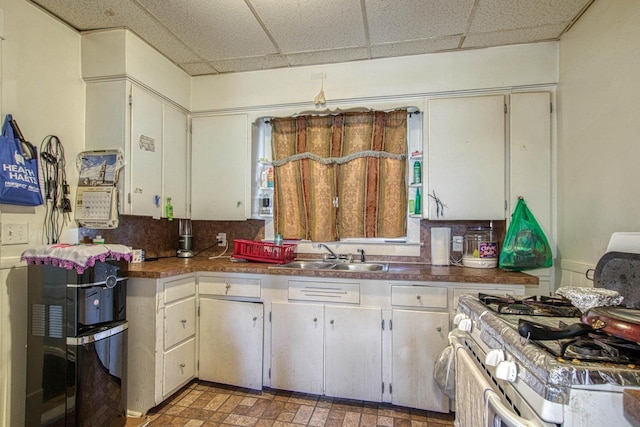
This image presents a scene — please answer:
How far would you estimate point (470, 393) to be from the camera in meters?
1.22

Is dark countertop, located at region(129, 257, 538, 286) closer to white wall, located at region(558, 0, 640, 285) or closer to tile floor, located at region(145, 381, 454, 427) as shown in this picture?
white wall, located at region(558, 0, 640, 285)

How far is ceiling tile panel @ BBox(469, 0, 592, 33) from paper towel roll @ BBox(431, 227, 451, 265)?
Answer: 1472mm

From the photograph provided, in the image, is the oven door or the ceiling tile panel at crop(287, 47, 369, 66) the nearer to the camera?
the oven door

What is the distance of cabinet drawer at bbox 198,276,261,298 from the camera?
238cm

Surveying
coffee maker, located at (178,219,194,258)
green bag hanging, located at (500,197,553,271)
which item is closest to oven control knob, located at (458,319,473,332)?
green bag hanging, located at (500,197,553,271)

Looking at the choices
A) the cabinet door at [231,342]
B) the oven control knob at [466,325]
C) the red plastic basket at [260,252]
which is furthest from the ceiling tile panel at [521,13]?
the cabinet door at [231,342]

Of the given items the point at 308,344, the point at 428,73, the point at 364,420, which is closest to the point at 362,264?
the point at 308,344

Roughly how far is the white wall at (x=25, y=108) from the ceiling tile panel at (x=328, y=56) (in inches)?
62.3

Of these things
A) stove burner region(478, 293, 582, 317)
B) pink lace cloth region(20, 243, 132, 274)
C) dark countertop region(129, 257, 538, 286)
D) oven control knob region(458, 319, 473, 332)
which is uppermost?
pink lace cloth region(20, 243, 132, 274)

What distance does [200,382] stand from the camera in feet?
8.22

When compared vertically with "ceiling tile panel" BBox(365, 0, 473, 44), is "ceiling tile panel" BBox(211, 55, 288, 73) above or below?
below

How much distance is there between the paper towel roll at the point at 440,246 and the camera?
8.61 feet

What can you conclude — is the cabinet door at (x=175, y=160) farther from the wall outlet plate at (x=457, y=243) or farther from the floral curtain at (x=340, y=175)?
the wall outlet plate at (x=457, y=243)

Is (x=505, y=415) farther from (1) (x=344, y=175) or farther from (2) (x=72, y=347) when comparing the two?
(1) (x=344, y=175)
